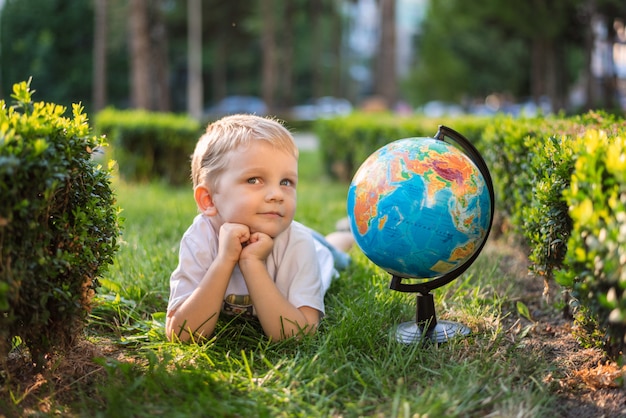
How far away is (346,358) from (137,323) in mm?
1424

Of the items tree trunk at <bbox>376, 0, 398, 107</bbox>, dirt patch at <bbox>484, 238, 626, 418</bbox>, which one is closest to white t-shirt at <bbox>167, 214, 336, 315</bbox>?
dirt patch at <bbox>484, 238, 626, 418</bbox>

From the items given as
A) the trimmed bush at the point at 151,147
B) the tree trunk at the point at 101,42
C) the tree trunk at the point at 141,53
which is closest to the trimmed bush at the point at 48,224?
the trimmed bush at the point at 151,147

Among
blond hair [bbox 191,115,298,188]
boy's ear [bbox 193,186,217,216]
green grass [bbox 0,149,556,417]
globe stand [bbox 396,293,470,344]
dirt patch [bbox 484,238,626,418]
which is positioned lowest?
dirt patch [bbox 484,238,626,418]

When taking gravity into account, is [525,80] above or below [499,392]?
above

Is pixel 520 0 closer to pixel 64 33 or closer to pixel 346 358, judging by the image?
pixel 64 33

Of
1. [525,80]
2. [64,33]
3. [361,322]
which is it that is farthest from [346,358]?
[525,80]

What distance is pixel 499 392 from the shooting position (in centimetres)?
320

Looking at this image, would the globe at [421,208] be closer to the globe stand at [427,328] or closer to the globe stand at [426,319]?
the globe stand at [426,319]

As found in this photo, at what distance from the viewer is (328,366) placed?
11.4 feet

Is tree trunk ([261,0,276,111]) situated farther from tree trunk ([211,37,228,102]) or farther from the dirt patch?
the dirt patch

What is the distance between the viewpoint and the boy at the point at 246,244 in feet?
12.0

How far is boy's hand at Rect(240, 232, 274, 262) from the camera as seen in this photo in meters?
3.66

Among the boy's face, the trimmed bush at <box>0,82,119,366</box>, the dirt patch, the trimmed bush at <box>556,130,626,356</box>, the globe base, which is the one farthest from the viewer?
the globe base

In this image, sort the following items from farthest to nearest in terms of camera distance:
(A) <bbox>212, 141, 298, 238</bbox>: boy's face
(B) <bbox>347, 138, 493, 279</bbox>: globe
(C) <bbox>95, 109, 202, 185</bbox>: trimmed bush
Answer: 1. (C) <bbox>95, 109, 202, 185</bbox>: trimmed bush
2. (A) <bbox>212, 141, 298, 238</bbox>: boy's face
3. (B) <bbox>347, 138, 493, 279</bbox>: globe
